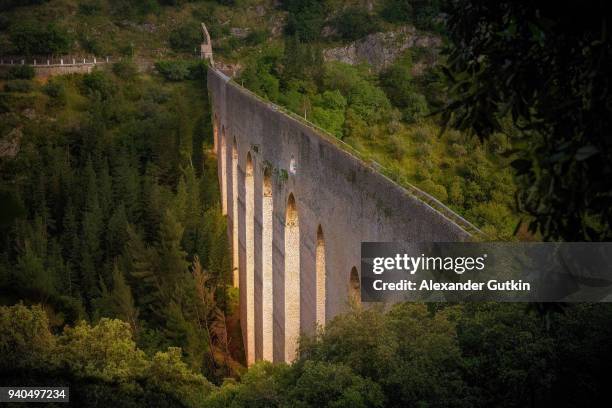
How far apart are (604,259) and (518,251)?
165 cm

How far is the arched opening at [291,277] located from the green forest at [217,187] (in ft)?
5.28

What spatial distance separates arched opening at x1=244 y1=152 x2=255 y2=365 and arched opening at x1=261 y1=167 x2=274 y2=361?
1.97 metres

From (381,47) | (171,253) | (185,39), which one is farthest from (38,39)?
(171,253)

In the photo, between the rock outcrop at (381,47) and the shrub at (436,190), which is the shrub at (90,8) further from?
the shrub at (436,190)

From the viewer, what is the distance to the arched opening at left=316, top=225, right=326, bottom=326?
1402 centimetres

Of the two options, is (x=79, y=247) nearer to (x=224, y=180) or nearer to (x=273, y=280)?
(x=224, y=180)

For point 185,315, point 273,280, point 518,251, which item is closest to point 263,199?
point 273,280

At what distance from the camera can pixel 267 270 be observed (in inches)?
811

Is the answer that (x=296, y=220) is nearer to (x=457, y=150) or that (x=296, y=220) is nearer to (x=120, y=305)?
(x=120, y=305)

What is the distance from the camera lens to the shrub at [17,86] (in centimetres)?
4122

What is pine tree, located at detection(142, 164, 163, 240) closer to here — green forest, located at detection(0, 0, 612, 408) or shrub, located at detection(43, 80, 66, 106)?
green forest, located at detection(0, 0, 612, 408)

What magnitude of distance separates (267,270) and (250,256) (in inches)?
103

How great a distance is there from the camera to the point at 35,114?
40.0 meters

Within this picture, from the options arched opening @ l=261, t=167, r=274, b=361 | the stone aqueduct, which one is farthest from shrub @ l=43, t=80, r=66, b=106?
arched opening @ l=261, t=167, r=274, b=361
